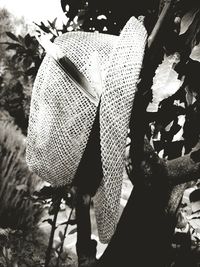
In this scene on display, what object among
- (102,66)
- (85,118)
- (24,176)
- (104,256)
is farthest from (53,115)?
(24,176)

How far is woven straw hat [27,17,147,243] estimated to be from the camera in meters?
0.94

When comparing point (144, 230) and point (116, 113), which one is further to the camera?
point (144, 230)

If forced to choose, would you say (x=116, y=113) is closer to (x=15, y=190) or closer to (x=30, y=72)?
(x=30, y=72)

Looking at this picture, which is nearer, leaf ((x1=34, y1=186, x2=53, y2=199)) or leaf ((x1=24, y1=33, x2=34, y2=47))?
leaf ((x1=34, y1=186, x2=53, y2=199))

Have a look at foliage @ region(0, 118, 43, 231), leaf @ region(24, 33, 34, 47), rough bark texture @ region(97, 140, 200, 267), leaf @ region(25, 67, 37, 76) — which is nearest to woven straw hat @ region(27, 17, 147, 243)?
rough bark texture @ region(97, 140, 200, 267)

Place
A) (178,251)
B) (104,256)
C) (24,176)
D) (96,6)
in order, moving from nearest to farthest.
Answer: (104,256), (178,251), (96,6), (24,176)

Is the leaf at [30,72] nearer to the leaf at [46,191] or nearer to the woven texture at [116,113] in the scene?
the leaf at [46,191]

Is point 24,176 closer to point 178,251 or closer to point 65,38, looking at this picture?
point 178,251

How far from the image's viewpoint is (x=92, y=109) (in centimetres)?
98

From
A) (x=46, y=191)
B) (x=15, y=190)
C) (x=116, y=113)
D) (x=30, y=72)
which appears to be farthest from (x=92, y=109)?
(x=15, y=190)

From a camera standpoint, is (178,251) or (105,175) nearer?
(105,175)

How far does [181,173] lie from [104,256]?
528 millimetres

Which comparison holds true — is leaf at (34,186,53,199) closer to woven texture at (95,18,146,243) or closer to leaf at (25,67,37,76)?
leaf at (25,67,37,76)

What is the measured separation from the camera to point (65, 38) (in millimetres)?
1106
